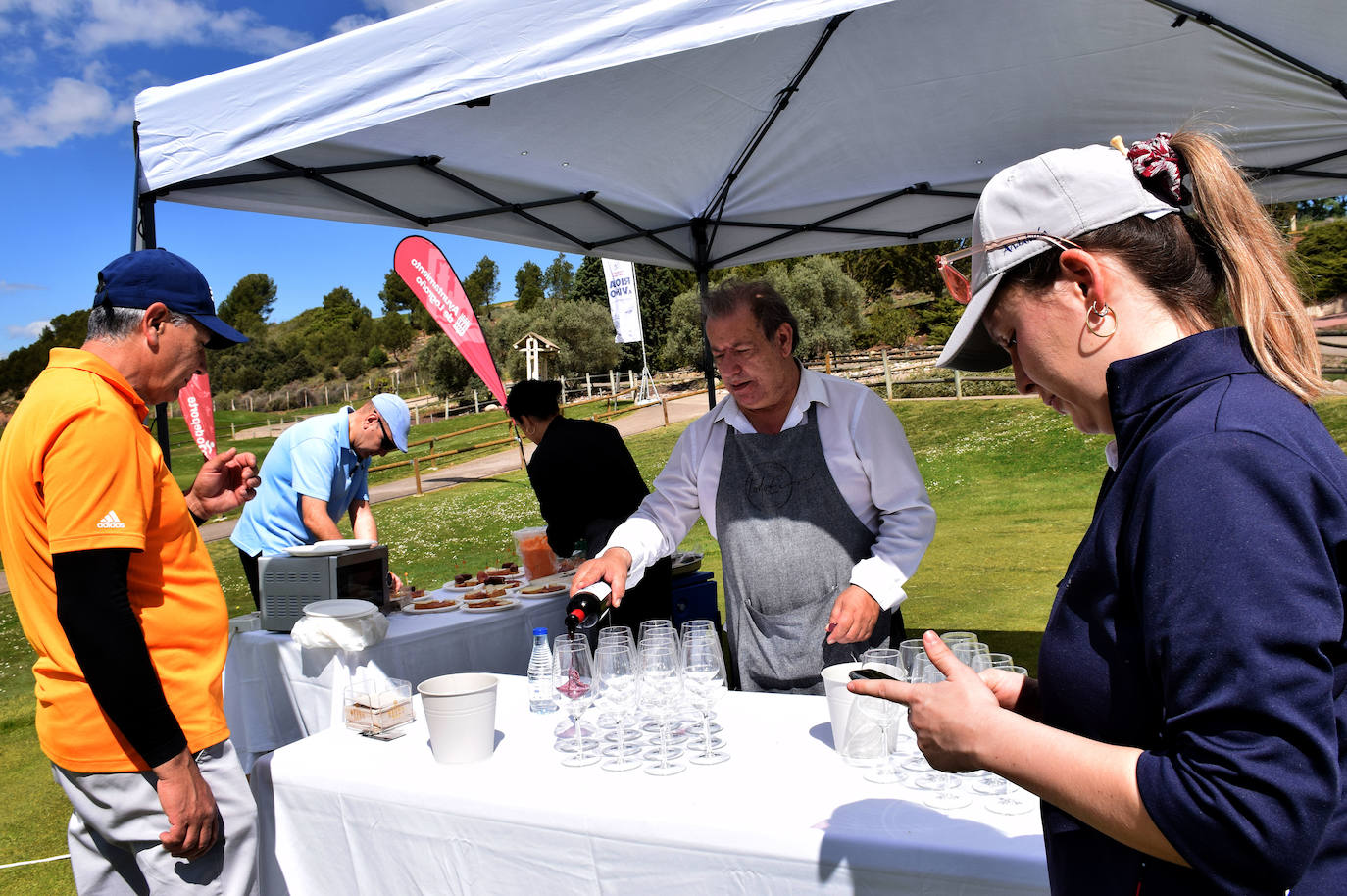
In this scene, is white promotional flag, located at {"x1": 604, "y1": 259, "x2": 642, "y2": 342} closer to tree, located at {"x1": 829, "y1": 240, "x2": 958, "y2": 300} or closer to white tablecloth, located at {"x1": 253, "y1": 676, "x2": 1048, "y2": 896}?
white tablecloth, located at {"x1": 253, "y1": 676, "x2": 1048, "y2": 896}

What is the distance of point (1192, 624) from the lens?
748 mm

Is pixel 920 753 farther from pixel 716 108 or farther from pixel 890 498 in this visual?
pixel 716 108

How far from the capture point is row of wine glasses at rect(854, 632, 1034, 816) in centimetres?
157

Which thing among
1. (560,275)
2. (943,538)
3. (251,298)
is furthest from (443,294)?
(251,298)

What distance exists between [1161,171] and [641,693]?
1480 mm

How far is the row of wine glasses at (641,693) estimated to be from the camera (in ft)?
6.19

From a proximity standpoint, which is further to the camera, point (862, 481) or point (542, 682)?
point (862, 481)

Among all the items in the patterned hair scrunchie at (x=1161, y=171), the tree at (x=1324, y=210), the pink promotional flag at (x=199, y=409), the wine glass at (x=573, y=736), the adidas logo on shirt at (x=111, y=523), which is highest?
the tree at (x=1324, y=210)

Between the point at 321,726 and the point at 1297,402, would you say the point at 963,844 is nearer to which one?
the point at 1297,402

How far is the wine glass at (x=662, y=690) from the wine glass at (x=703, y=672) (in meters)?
0.03

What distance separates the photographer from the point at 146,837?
1.92 m

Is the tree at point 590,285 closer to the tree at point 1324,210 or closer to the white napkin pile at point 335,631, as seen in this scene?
the tree at point 1324,210

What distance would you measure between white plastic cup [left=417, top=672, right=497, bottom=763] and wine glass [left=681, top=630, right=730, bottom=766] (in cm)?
45

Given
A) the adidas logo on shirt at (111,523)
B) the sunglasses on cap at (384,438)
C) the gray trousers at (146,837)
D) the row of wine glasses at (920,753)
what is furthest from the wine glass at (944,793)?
the sunglasses on cap at (384,438)
